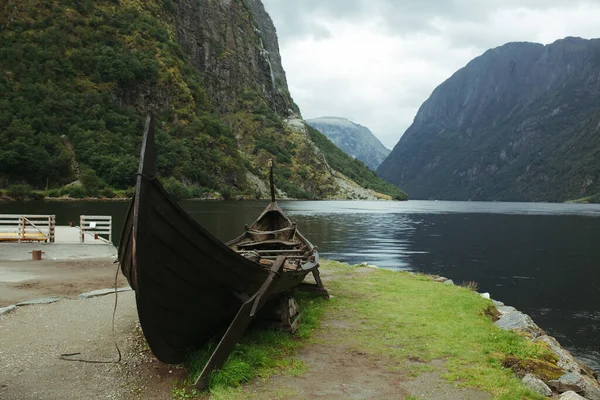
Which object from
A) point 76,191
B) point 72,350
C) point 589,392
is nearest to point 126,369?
point 72,350

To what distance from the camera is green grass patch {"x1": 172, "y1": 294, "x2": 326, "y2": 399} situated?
7270 mm

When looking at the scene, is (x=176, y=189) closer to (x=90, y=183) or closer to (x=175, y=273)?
(x=90, y=183)

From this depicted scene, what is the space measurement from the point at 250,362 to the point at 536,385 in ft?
17.1

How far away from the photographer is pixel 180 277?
7219 mm

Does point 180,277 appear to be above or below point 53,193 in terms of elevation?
above

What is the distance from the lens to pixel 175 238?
6938mm

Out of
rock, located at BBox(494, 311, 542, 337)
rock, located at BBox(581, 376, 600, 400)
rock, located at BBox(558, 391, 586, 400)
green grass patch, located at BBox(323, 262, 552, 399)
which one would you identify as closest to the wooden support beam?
green grass patch, located at BBox(323, 262, 552, 399)

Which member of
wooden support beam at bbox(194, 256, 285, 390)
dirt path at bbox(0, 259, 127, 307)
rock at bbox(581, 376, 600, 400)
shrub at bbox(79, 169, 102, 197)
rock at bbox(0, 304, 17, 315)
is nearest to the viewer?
wooden support beam at bbox(194, 256, 285, 390)

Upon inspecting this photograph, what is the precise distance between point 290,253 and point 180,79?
156 metres

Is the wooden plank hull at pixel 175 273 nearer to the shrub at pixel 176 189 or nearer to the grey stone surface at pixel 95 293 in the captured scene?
the grey stone surface at pixel 95 293

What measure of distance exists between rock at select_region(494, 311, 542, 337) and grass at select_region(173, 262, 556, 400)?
41cm

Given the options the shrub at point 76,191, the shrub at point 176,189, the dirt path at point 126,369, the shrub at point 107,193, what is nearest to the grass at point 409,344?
the dirt path at point 126,369

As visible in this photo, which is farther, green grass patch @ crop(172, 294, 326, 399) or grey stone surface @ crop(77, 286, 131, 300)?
grey stone surface @ crop(77, 286, 131, 300)

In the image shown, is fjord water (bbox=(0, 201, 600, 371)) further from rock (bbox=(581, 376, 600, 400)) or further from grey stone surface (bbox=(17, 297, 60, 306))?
grey stone surface (bbox=(17, 297, 60, 306))
